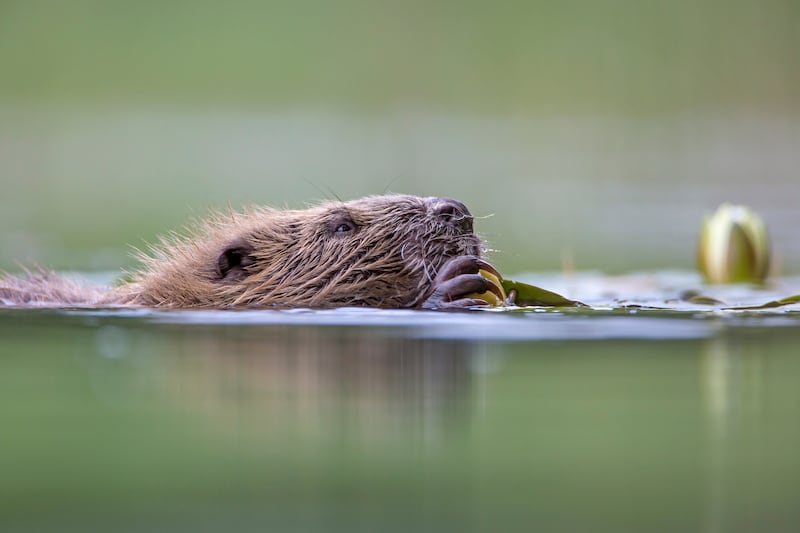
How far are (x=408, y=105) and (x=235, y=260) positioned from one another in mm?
23081

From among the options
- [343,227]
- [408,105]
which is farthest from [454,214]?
[408,105]

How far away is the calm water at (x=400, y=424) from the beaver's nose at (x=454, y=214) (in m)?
0.52

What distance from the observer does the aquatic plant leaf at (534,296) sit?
6391 mm

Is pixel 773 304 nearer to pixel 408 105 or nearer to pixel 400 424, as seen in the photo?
pixel 400 424

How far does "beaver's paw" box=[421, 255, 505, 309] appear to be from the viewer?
19.0 feet

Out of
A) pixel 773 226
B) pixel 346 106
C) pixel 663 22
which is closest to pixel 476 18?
pixel 663 22

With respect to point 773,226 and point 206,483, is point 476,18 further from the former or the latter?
point 206,483

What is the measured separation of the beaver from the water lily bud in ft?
9.68

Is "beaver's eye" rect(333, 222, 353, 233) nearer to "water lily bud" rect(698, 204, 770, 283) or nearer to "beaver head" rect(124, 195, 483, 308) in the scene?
"beaver head" rect(124, 195, 483, 308)

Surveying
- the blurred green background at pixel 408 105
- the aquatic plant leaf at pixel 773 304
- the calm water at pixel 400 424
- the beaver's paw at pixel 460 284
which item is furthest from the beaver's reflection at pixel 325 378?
the blurred green background at pixel 408 105

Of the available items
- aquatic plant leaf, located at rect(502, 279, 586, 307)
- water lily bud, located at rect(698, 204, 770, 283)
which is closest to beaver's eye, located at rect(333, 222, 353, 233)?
aquatic plant leaf, located at rect(502, 279, 586, 307)

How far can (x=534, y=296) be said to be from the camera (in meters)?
6.41

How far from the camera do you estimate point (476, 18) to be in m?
36.0

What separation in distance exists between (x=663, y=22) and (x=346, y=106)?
9.11 meters
